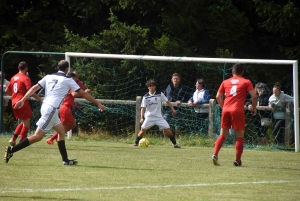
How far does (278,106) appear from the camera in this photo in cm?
1833

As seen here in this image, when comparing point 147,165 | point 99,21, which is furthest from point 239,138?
point 99,21

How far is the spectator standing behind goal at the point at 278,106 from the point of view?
1823cm

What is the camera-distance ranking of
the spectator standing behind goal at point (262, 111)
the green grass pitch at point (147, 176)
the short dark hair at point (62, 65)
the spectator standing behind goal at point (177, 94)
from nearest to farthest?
the green grass pitch at point (147, 176), the short dark hair at point (62, 65), the spectator standing behind goal at point (262, 111), the spectator standing behind goal at point (177, 94)

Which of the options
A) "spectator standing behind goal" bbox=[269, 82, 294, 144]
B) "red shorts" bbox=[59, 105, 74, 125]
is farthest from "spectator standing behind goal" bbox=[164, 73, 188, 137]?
"red shorts" bbox=[59, 105, 74, 125]

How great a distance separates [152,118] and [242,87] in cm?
509

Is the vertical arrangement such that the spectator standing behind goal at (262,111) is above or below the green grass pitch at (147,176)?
above

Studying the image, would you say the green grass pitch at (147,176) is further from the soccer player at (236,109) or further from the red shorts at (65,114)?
the red shorts at (65,114)

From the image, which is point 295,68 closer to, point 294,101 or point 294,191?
point 294,101

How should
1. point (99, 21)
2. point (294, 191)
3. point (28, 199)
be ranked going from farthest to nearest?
1. point (99, 21)
2. point (294, 191)
3. point (28, 199)

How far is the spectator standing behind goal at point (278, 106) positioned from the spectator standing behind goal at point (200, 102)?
1.86m

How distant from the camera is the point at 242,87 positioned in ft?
42.5

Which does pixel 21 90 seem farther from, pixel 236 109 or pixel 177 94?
pixel 236 109

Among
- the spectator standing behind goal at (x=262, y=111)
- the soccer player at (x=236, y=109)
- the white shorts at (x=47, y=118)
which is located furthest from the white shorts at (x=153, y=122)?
the white shorts at (x=47, y=118)

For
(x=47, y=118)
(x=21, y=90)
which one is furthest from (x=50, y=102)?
(x=21, y=90)
